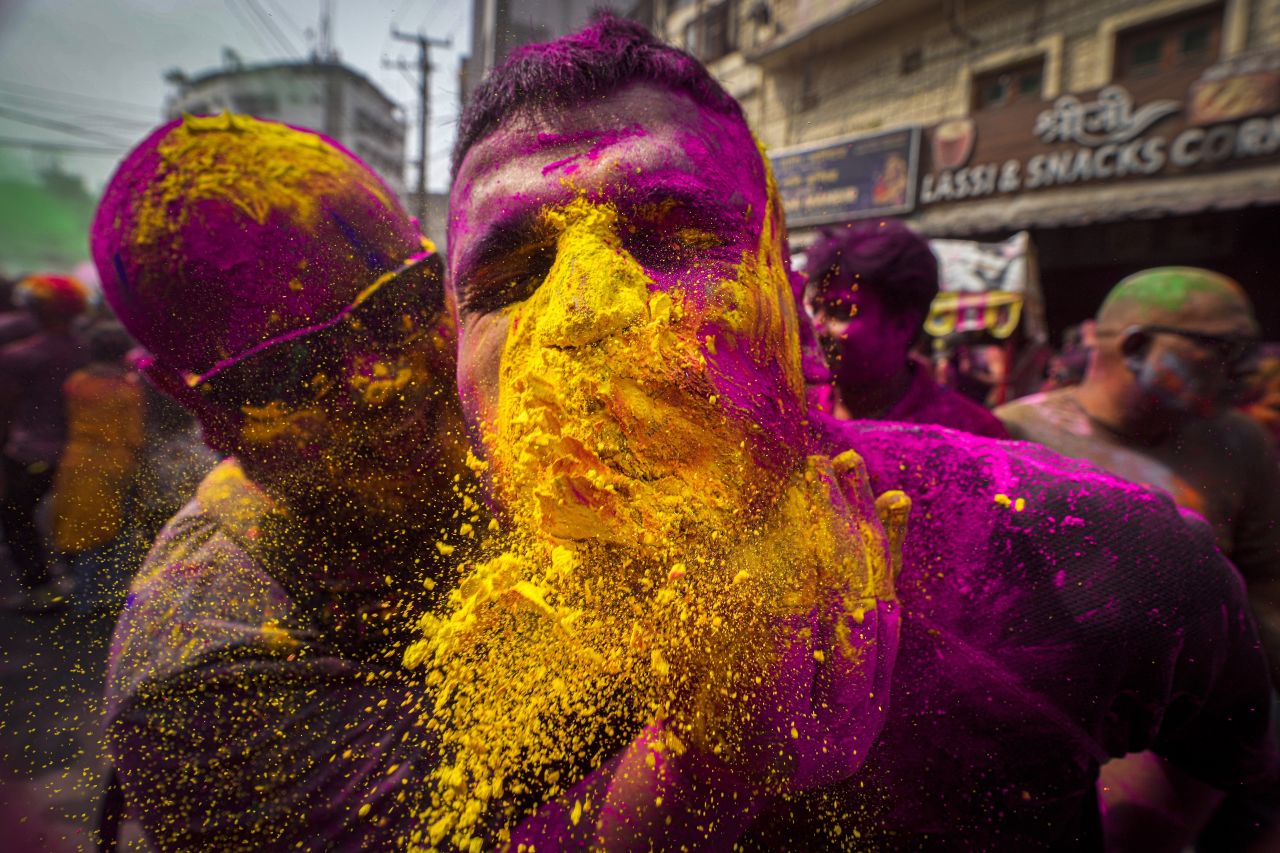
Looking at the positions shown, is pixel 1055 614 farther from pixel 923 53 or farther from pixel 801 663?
pixel 923 53

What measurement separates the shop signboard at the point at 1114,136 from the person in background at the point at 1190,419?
19.7ft

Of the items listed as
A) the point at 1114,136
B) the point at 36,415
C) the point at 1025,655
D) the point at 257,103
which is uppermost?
the point at 1114,136

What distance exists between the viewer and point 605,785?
30.5 inches

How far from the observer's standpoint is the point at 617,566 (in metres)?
0.67

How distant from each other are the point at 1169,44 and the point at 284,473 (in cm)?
988

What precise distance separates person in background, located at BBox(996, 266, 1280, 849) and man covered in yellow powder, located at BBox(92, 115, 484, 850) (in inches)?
78.1

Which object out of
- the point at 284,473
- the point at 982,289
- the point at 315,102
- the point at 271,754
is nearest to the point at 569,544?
the point at 284,473

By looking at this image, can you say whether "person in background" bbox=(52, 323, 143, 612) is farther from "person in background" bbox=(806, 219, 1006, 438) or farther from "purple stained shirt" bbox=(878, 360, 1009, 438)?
"purple stained shirt" bbox=(878, 360, 1009, 438)

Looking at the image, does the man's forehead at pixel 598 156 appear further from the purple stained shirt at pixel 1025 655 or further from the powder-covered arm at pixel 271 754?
the powder-covered arm at pixel 271 754

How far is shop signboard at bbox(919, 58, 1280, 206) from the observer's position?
19.4ft

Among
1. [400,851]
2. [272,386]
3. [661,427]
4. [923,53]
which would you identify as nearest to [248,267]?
[272,386]

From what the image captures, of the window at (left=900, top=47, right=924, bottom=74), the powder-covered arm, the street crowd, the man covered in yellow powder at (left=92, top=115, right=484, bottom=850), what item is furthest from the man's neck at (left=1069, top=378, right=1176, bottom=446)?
the window at (left=900, top=47, right=924, bottom=74)

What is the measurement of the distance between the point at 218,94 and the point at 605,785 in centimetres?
118

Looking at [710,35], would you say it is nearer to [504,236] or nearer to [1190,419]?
[504,236]
